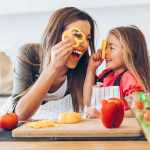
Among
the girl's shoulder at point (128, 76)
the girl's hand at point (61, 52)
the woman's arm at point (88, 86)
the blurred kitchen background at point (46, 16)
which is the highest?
the blurred kitchen background at point (46, 16)

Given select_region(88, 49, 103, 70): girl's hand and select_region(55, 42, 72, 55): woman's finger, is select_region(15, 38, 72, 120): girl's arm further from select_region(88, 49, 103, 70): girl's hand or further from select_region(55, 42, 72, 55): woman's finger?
select_region(88, 49, 103, 70): girl's hand

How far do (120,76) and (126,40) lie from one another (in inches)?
10.3

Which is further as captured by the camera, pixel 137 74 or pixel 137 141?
pixel 137 74

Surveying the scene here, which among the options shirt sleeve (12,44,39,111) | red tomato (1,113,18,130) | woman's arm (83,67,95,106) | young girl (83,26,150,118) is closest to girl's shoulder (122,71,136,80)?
young girl (83,26,150,118)

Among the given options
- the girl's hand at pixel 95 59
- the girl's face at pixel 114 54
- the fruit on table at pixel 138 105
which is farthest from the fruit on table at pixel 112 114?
the girl's hand at pixel 95 59

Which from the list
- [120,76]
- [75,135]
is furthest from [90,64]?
[75,135]

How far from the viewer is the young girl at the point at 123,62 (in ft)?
5.50

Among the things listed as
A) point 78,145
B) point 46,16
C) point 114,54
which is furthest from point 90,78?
point 46,16

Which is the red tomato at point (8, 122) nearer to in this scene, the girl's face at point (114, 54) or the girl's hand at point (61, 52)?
the girl's hand at point (61, 52)

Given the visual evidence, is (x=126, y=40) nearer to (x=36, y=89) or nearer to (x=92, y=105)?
(x=92, y=105)

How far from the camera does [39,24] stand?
10.3ft

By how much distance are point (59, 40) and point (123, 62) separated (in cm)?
48

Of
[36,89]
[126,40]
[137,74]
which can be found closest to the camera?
[36,89]

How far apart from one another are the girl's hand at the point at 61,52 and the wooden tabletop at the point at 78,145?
0.71 m
